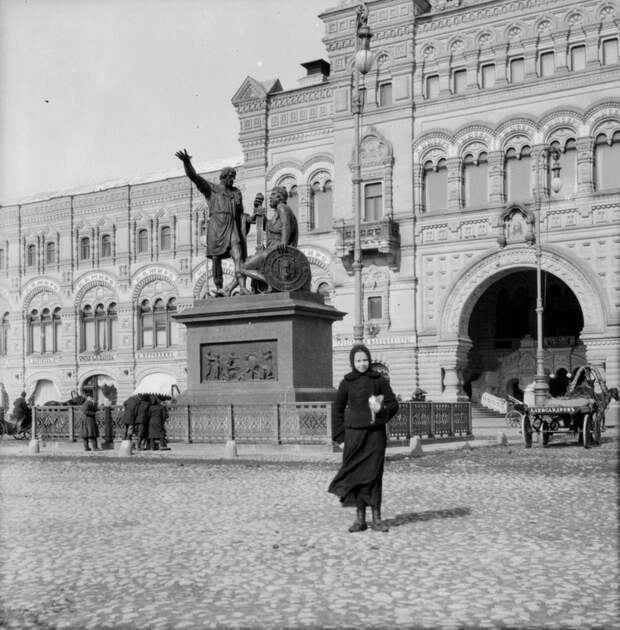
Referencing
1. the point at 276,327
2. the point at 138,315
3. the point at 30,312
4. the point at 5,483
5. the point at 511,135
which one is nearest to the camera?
the point at 5,483

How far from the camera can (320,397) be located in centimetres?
1955

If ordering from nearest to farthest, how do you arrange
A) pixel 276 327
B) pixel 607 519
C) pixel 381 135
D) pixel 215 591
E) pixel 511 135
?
pixel 215 591 < pixel 607 519 < pixel 276 327 < pixel 511 135 < pixel 381 135

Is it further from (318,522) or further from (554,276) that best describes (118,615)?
(554,276)

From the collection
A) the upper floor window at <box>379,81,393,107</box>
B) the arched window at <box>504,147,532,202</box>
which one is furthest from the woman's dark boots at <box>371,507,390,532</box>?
the upper floor window at <box>379,81,393,107</box>

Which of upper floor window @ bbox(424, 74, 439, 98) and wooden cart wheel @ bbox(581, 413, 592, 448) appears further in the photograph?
upper floor window @ bbox(424, 74, 439, 98)

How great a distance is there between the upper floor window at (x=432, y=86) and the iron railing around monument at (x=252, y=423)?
24036 mm

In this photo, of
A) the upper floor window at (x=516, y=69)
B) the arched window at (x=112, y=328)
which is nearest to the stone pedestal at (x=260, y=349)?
the upper floor window at (x=516, y=69)

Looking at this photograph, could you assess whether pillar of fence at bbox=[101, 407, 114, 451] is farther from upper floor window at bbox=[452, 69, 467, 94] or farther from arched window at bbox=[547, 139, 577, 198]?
upper floor window at bbox=[452, 69, 467, 94]

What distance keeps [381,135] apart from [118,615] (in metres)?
42.1

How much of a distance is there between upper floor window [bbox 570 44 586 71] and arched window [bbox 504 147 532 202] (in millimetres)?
4015

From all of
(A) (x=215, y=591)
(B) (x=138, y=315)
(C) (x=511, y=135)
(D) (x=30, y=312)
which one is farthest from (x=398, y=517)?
(D) (x=30, y=312)

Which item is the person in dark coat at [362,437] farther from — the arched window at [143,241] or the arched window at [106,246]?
the arched window at [106,246]

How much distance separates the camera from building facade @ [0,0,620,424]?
40.9 meters

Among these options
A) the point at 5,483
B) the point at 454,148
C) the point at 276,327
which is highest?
the point at 454,148
